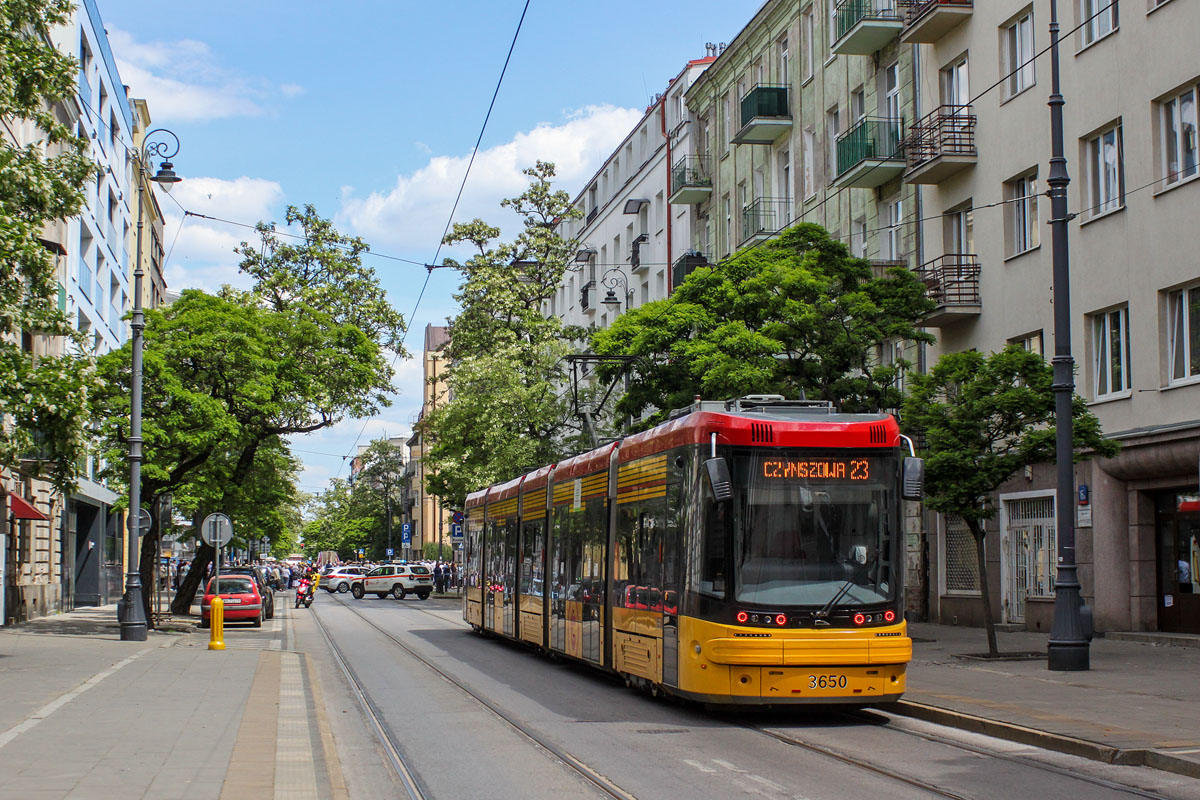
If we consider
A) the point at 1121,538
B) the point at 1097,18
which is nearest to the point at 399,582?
the point at 1121,538

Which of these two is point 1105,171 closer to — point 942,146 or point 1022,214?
point 1022,214

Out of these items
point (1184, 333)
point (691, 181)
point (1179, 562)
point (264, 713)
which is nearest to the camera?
point (264, 713)

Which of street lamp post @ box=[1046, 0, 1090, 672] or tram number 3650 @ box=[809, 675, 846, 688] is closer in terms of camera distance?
tram number 3650 @ box=[809, 675, 846, 688]

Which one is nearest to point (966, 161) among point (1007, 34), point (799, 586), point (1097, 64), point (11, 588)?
point (1007, 34)

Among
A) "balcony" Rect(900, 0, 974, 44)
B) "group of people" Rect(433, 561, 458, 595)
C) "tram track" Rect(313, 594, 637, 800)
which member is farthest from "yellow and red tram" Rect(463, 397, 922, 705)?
"group of people" Rect(433, 561, 458, 595)

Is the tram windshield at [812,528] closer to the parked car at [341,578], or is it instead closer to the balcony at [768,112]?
the balcony at [768,112]

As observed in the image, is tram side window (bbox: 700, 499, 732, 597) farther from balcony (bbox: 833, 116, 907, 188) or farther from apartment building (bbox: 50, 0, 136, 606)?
apartment building (bbox: 50, 0, 136, 606)

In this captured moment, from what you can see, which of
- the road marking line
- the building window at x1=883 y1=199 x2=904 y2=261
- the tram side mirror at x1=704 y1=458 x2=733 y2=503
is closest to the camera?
the road marking line

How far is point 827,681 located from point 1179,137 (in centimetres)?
1410

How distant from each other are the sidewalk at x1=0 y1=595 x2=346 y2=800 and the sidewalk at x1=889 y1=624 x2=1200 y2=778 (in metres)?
5.96

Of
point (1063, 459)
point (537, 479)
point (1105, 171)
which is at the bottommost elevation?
point (537, 479)

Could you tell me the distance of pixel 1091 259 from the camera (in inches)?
981

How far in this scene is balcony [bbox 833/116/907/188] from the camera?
31.3 meters

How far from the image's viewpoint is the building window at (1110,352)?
78.9 feet
